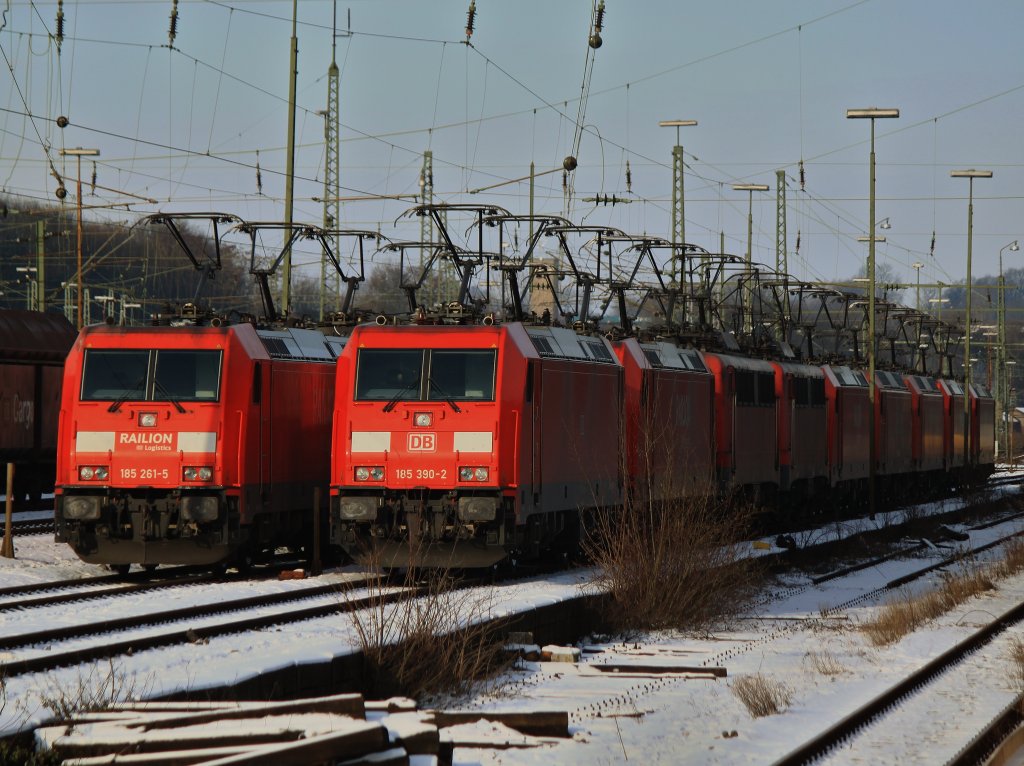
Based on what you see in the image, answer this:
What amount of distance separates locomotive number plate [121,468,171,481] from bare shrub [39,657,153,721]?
23.2ft

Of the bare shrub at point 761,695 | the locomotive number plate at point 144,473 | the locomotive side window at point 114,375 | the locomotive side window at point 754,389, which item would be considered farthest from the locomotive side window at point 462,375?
the locomotive side window at point 754,389

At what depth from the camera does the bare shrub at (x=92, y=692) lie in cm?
987

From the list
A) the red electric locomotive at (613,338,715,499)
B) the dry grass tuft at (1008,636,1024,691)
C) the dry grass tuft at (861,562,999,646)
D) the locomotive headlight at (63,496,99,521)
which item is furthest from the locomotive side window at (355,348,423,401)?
the dry grass tuft at (1008,636,1024,691)

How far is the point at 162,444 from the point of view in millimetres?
19281

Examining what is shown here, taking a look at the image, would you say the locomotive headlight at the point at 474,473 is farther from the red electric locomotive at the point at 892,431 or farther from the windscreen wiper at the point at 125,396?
the red electric locomotive at the point at 892,431

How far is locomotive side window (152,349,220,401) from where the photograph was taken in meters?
19.4

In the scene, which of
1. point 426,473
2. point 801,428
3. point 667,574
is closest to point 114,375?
point 426,473

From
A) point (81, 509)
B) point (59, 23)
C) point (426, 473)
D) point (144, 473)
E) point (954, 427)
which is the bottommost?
point (81, 509)

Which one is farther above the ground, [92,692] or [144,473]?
[144,473]

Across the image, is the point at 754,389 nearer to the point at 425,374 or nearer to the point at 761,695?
the point at 425,374

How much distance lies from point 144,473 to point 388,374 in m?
3.32

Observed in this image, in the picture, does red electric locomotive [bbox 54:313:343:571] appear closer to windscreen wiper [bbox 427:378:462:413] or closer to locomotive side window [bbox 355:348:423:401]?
locomotive side window [bbox 355:348:423:401]

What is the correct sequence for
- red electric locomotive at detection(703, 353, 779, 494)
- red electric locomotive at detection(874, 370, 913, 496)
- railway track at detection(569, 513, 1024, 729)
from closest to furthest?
1. railway track at detection(569, 513, 1024, 729)
2. red electric locomotive at detection(703, 353, 779, 494)
3. red electric locomotive at detection(874, 370, 913, 496)

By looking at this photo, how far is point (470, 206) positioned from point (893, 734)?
12.5m
